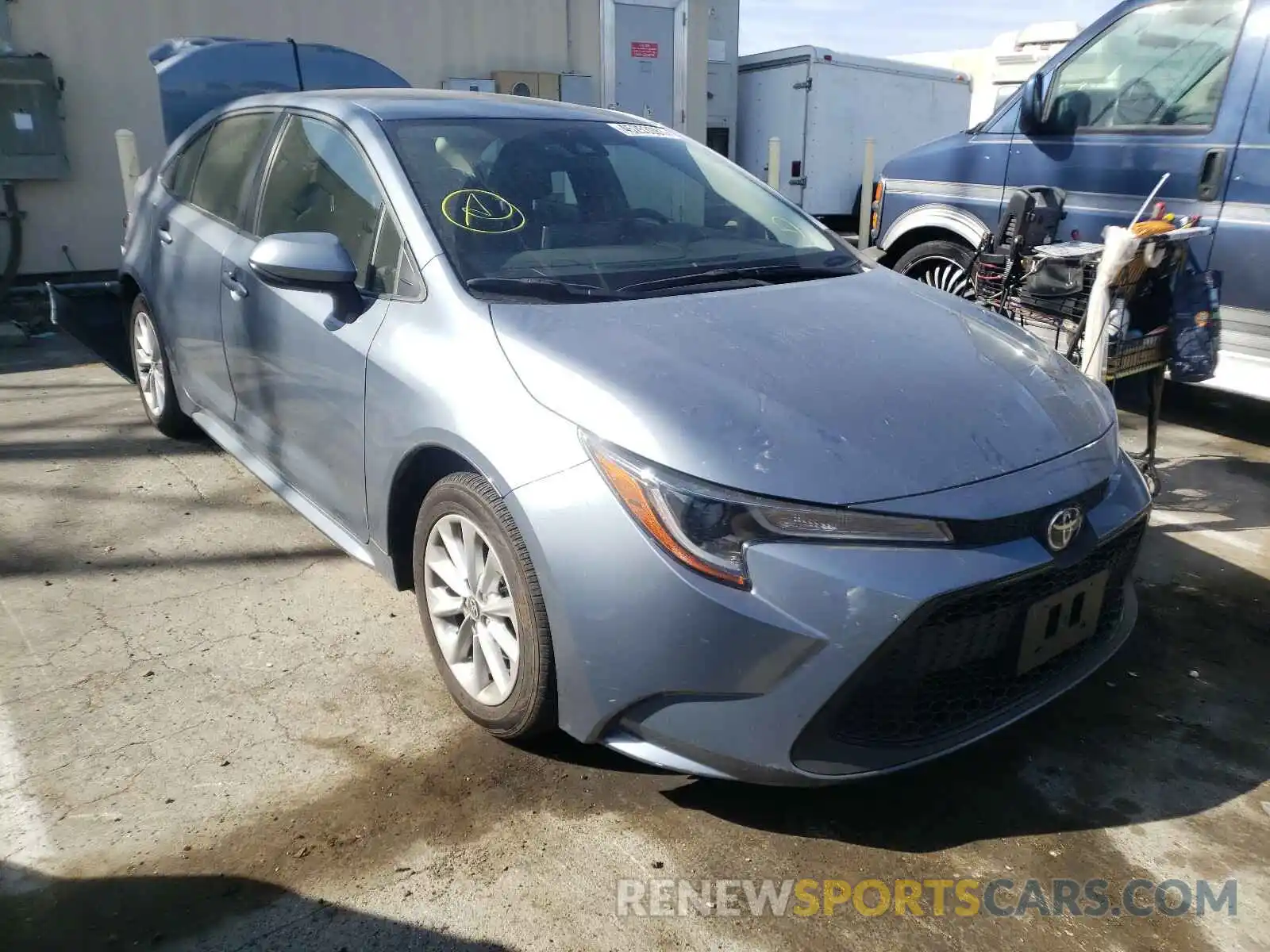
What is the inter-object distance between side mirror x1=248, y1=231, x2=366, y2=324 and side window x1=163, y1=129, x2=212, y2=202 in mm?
1738

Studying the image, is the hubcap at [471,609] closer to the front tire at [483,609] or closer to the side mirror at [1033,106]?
the front tire at [483,609]

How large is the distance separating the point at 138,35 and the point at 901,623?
30.6 ft

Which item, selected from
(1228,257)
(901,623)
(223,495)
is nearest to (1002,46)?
(1228,257)

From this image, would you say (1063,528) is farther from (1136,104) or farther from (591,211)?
(1136,104)

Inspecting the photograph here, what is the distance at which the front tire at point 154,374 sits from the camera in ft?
14.7

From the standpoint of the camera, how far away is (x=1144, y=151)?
509 cm

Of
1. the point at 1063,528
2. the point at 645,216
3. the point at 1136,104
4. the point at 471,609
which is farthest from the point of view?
the point at 1136,104

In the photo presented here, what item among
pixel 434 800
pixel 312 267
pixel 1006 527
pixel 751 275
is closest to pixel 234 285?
pixel 312 267

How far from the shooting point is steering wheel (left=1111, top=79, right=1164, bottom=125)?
514cm

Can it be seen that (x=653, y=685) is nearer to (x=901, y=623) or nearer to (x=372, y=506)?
(x=901, y=623)

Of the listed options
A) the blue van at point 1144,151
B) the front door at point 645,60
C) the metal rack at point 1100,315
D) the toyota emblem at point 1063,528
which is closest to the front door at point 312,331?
the toyota emblem at point 1063,528

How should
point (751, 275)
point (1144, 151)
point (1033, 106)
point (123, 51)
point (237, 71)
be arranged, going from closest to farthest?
point (751, 275) < point (1144, 151) < point (1033, 106) < point (237, 71) < point (123, 51)

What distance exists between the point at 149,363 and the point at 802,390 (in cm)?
363

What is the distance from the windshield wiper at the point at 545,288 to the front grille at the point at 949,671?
1.20m
